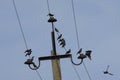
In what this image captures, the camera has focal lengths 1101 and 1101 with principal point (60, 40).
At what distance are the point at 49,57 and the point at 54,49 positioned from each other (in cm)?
46

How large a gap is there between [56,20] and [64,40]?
0.86 m

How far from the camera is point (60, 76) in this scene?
39.5 metres

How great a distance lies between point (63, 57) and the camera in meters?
39.2

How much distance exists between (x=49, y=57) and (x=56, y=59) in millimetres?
267

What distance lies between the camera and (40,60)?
39.1 meters

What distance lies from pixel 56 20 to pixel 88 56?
1834 millimetres

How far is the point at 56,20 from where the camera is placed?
39.3 m

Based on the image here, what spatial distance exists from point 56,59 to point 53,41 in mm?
820

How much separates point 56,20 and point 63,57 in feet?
4.42

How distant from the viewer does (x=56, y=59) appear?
39.2 meters

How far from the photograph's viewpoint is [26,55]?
39.4 meters

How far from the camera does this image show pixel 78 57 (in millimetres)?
39594

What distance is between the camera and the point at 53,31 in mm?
39938

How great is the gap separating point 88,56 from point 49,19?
6.64 feet
